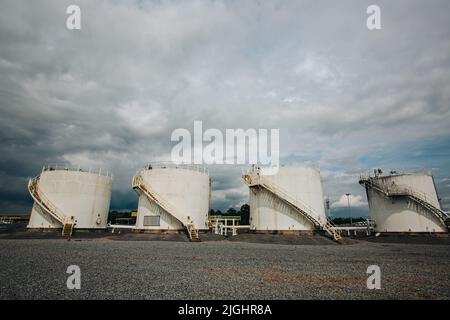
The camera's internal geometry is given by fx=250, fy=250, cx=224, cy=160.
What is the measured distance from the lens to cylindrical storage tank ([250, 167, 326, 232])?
27609mm

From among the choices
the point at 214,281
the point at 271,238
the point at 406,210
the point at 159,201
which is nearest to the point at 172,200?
the point at 159,201

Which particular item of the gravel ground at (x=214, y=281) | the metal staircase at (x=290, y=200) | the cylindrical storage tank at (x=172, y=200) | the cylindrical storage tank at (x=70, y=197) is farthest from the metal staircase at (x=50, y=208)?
the metal staircase at (x=290, y=200)

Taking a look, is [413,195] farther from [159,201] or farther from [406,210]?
[159,201]

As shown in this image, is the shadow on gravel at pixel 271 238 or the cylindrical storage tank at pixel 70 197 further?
the cylindrical storage tank at pixel 70 197

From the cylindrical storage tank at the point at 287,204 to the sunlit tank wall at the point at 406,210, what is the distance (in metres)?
8.53

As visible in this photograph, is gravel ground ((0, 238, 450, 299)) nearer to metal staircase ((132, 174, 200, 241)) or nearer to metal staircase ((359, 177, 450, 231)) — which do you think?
metal staircase ((132, 174, 200, 241))

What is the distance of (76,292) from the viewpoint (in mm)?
6953

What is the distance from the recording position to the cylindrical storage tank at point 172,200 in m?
28.9

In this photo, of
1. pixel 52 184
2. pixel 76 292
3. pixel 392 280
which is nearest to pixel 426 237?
pixel 392 280

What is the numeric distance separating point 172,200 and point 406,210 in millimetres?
27536

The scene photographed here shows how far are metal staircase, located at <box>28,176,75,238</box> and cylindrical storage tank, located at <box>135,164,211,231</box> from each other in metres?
7.66

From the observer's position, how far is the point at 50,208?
98.0ft

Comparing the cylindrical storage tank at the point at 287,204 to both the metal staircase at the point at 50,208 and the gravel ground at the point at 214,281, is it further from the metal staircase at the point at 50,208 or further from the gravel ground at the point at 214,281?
the metal staircase at the point at 50,208
